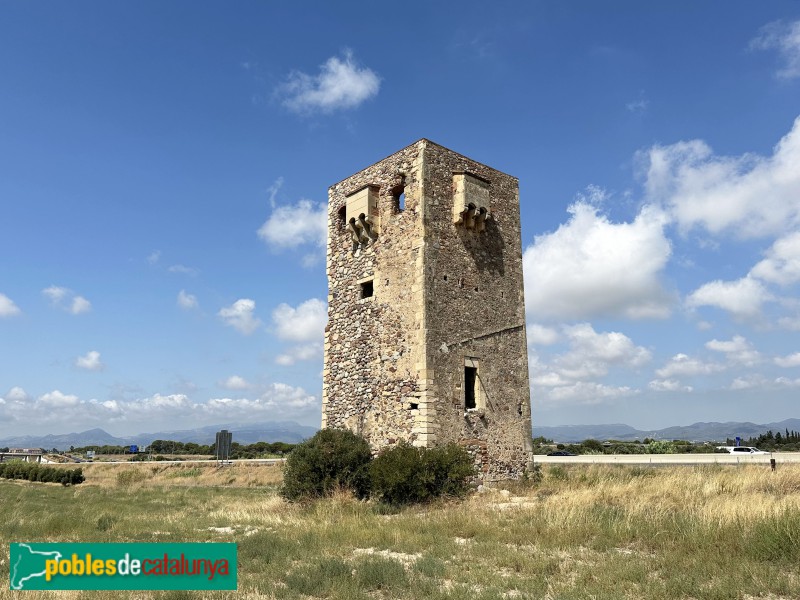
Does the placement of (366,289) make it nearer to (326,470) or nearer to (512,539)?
(326,470)

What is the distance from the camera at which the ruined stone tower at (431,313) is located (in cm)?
1589

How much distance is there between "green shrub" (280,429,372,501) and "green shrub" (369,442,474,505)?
3.24 ft

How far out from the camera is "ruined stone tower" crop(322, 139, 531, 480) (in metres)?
15.9

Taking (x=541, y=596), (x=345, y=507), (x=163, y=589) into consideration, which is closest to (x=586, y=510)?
(x=541, y=596)

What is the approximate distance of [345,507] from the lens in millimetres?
A: 13781

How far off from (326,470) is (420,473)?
9.75ft

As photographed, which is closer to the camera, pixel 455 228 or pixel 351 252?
pixel 455 228

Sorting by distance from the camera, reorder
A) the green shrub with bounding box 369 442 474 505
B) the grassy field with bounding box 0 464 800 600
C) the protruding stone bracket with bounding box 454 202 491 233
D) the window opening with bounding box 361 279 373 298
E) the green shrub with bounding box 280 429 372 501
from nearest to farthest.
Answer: the grassy field with bounding box 0 464 800 600
the green shrub with bounding box 369 442 474 505
the green shrub with bounding box 280 429 372 501
the protruding stone bracket with bounding box 454 202 491 233
the window opening with bounding box 361 279 373 298

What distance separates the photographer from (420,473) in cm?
1391

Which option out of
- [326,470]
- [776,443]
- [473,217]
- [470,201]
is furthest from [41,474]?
[776,443]

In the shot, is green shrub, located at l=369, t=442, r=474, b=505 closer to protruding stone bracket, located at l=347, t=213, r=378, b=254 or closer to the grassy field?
the grassy field

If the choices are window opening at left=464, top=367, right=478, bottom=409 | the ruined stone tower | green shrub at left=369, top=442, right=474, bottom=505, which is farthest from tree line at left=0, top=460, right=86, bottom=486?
window opening at left=464, top=367, right=478, bottom=409

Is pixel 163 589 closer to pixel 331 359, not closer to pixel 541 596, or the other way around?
pixel 541 596

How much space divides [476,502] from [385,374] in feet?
15.0
